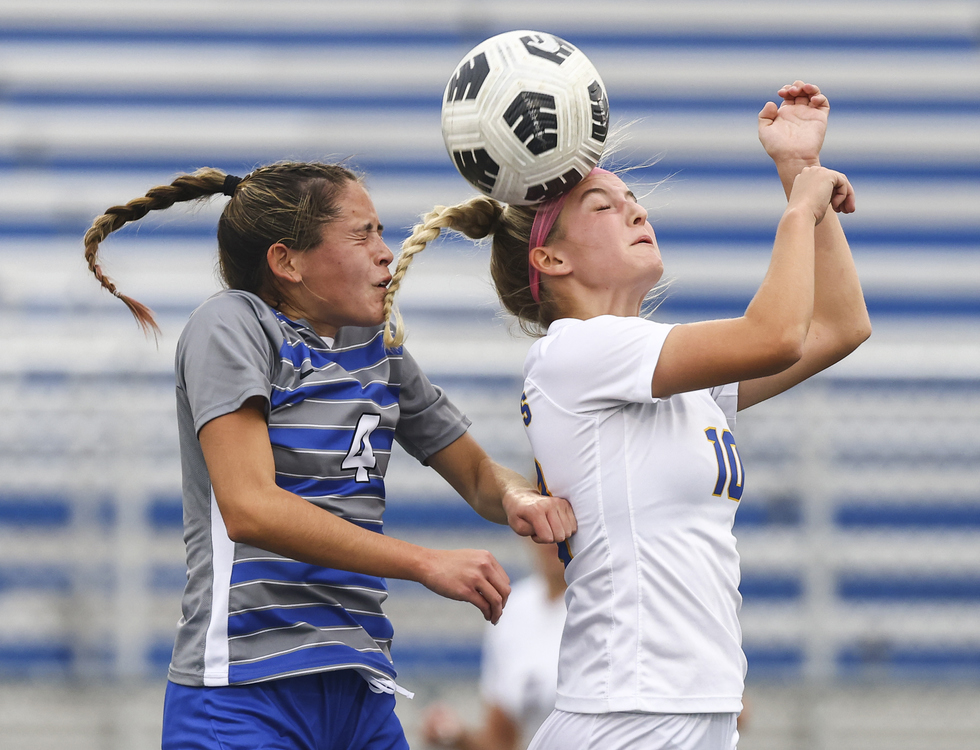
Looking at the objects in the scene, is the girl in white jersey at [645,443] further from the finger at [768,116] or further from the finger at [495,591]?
the finger at [495,591]

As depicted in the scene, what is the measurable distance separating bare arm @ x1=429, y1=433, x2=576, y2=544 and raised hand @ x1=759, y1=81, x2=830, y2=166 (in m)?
0.80

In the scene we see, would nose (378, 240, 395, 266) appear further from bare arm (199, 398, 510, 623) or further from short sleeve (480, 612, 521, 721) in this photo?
short sleeve (480, 612, 521, 721)

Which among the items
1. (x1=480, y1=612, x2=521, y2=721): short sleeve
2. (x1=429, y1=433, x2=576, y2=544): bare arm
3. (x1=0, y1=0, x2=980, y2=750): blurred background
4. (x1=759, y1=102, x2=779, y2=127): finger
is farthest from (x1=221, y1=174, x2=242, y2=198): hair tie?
(x1=0, y1=0, x2=980, y2=750): blurred background

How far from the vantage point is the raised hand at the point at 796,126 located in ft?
7.09

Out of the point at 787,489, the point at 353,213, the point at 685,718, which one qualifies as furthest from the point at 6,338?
the point at 685,718

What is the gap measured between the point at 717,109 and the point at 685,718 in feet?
23.9

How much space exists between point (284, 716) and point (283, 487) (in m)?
0.40

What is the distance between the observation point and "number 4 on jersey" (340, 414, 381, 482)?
6.93ft

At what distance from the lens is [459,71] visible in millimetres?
2242

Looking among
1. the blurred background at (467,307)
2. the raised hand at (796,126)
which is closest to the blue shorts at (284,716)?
the raised hand at (796,126)

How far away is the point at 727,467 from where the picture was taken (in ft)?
6.59

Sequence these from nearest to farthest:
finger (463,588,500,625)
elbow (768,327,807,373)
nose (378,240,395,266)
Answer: elbow (768,327,807,373) < finger (463,588,500,625) < nose (378,240,395,266)

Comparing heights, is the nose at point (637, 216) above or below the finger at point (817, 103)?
below

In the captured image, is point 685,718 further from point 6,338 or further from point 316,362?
point 6,338
